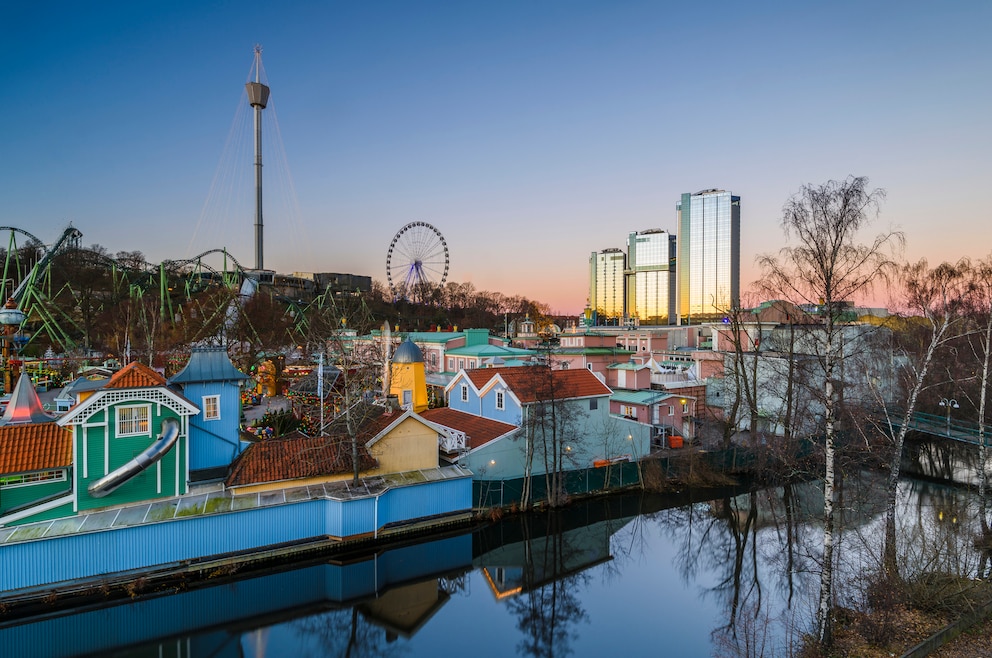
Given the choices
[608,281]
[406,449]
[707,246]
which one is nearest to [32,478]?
[406,449]

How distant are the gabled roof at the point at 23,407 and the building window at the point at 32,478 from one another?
3241 mm

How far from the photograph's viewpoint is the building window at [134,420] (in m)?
14.7

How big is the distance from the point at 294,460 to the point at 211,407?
336 centimetres

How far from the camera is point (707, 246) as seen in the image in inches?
4870

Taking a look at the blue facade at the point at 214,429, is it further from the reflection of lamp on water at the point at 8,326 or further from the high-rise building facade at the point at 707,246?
the high-rise building facade at the point at 707,246

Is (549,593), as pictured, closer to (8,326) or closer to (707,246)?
(8,326)

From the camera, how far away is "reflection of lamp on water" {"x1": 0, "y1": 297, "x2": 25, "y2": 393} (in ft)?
78.9

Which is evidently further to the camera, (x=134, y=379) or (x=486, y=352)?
(x=486, y=352)

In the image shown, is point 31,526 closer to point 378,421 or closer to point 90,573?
point 90,573

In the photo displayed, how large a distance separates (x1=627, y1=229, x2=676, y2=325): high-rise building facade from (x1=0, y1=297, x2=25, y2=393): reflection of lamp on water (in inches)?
4941

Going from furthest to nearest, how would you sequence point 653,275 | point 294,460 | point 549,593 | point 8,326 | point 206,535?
point 653,275
point 8,326
point 294,460
point 549,593
point 206,535

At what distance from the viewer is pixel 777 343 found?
25969mm

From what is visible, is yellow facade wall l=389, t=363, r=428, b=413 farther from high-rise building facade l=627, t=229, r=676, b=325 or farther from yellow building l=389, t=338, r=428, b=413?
high-rise building facade l=627, t=229, r=676, b=325

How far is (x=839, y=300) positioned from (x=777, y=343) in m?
17.6
